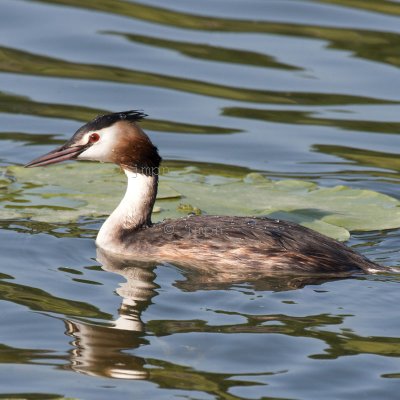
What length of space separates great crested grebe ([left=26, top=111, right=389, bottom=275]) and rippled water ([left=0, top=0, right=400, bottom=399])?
0.24 m

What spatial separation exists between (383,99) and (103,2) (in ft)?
15.4

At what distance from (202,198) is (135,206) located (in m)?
0.80

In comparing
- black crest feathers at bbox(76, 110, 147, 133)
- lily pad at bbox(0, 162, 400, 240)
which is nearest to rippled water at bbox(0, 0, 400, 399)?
lily pad at bbox(0, 162, 400, 240)

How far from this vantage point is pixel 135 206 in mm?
10375

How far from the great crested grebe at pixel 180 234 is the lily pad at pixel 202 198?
44cm

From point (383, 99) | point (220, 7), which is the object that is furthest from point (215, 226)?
point (220, 7)

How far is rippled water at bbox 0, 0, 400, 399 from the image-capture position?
738 cm

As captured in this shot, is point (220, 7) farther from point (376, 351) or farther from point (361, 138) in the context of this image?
point (376, 351)

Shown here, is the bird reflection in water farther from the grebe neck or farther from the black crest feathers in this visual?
the black crest feathers

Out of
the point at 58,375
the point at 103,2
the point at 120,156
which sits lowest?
the point at 58,375

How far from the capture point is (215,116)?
47.1 ft

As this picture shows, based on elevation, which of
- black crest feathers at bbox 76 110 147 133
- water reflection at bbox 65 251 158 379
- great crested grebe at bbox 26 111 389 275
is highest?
black crest feathers at bbox 76 110 147 133

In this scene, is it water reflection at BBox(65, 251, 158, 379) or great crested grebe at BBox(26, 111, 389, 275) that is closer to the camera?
water reflection at BBox(65, 251, 158, 379)

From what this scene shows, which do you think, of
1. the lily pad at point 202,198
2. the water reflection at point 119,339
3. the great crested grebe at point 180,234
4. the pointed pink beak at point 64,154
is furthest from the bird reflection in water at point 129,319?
the pointed pink beak at point 64,154
